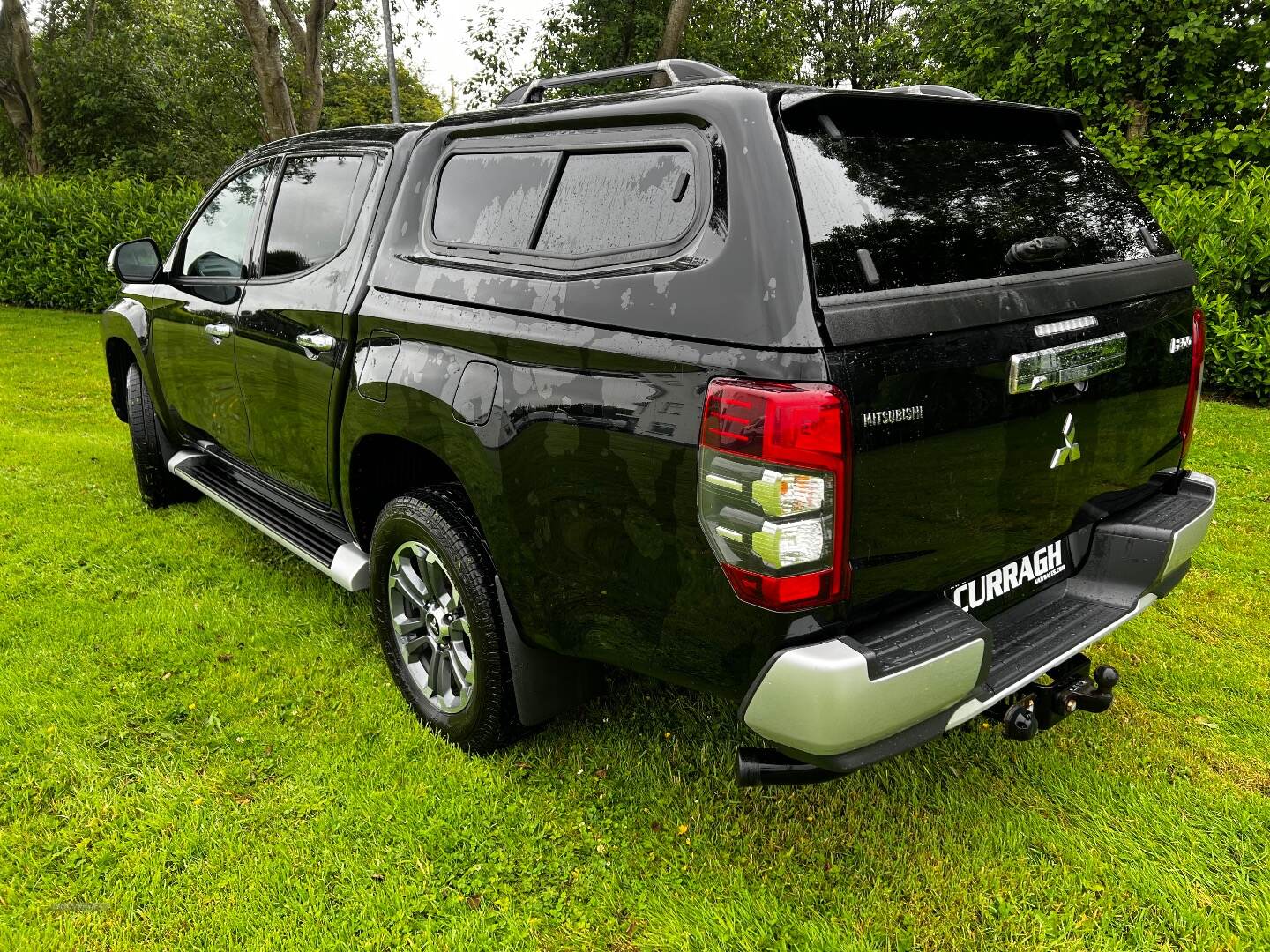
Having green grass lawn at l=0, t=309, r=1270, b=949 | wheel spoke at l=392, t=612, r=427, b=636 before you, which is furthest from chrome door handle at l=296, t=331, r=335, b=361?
green grass lawn at l=0, t=309, r=1270, b=949

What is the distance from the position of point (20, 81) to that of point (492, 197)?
22.6 m

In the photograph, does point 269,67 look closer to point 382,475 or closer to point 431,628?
point 382,475

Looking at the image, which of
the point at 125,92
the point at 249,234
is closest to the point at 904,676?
the point at 249,234

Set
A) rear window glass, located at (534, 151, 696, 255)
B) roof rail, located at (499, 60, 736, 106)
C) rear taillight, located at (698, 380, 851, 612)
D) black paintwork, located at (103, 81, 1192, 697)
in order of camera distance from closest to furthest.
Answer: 1. rear taillight, located at (698, 380, 851, 612)
2. black paintwork, located at (103, 81, 1192, 697)
3. rear window glass, located at (534, 151, 696, 255)
4. roof rail, located at (499, 60, 736, 106)

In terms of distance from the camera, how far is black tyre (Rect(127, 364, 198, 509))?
4.73 m

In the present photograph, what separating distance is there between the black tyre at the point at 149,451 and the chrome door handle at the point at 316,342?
207 cm

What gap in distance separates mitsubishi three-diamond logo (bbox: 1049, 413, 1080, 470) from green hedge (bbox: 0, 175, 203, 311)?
13.2 meters

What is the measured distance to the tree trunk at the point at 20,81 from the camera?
1852cm

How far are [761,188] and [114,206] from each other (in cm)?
1381

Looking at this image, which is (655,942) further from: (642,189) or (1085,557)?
(642,189)

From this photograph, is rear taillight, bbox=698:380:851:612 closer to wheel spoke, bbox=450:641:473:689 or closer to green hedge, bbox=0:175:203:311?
wheel spoke, bbox=450:641:473:689

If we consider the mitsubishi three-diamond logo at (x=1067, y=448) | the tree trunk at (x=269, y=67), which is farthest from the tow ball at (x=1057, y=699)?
the tree trunk at (x=269, y=67)

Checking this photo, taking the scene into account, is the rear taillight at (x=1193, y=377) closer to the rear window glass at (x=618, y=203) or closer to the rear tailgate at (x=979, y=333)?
the rear tailgate at (x=979, y=333)

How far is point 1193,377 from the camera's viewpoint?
9.09 feet
